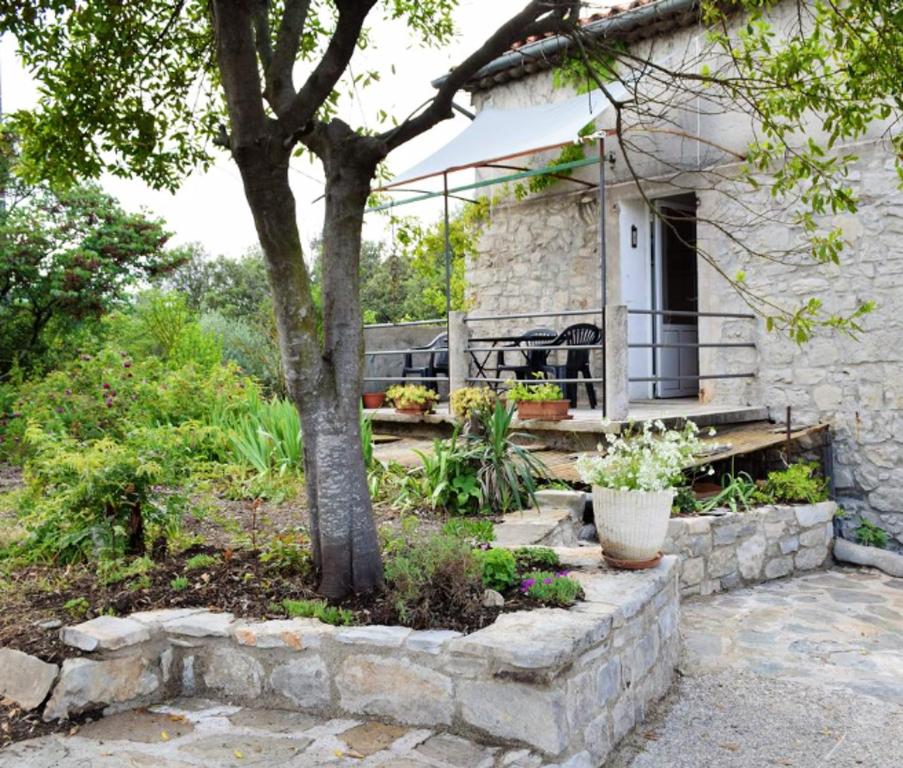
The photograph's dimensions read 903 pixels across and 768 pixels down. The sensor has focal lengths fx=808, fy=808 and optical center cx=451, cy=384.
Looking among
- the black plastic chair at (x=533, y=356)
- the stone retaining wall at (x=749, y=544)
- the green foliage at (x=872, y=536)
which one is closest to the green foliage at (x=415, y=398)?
the black plastic chair at (x=533, y=356)

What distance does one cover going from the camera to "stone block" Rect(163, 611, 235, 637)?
3.29 meters

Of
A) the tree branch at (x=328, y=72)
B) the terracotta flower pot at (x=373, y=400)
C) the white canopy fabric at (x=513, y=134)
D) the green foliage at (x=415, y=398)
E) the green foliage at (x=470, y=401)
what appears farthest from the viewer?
the terracotta flower pot at (x=373, y=400)

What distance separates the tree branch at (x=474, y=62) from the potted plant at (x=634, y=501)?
1.78 m

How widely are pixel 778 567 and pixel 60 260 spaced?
8381mm

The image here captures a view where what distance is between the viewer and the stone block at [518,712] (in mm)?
2805

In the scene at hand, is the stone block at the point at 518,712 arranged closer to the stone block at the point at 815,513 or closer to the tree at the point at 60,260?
the stone block at the point at 815,513

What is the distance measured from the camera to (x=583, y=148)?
28.2 feet

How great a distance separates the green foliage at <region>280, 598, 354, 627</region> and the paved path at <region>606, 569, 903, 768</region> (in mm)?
1175

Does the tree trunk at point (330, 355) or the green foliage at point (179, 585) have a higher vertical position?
the tree trunk at point (330, 355)

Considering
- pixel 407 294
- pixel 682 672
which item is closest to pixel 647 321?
pixel 682 672

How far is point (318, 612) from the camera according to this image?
3.31 meters

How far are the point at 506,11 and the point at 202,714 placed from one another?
154 inches

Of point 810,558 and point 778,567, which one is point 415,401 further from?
point 810,558

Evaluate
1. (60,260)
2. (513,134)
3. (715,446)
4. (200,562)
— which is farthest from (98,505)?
(60,260)
